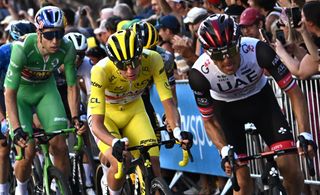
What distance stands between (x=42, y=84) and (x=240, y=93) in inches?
127

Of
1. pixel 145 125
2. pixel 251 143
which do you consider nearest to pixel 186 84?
pixel 251 143

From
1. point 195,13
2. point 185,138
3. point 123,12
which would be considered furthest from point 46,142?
point 123,12

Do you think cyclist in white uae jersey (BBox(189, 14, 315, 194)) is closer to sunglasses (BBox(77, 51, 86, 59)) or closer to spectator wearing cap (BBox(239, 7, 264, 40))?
spectator wearing cap (BBox(239, 7, 264, 40))

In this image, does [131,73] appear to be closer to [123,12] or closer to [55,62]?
[55,62]

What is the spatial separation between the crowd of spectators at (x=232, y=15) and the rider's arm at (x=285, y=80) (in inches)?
56.1

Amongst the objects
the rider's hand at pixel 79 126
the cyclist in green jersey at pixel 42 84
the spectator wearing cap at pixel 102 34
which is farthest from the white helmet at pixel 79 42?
the rider's hand at pixel 79 126

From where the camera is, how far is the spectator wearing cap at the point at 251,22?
1116 cm

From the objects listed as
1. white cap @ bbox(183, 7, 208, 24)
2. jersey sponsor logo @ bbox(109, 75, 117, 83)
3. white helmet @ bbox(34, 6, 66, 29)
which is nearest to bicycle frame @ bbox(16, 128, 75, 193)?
jersey sponsor logo @ bbox(109, 75, 117, 83)

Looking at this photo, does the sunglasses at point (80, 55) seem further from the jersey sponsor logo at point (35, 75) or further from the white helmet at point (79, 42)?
the jersey sponsor logo at point (35, 75)

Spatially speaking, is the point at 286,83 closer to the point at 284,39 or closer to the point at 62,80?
the point at 284,39

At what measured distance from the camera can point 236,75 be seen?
8617 mm

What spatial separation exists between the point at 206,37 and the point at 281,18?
9.06 feet

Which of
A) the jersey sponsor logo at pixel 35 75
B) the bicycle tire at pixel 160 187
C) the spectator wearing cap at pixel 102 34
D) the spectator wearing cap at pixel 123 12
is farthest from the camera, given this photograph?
the spectator wearing cap at pixel 123 12

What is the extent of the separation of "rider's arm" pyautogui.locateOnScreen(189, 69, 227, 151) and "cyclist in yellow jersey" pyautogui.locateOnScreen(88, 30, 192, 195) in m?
0.27
